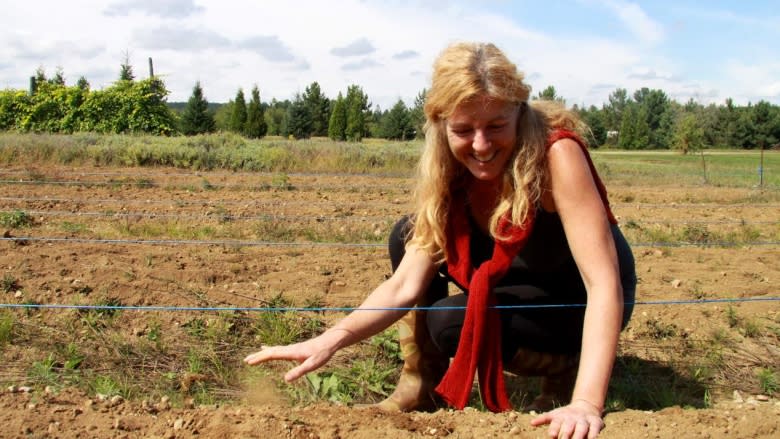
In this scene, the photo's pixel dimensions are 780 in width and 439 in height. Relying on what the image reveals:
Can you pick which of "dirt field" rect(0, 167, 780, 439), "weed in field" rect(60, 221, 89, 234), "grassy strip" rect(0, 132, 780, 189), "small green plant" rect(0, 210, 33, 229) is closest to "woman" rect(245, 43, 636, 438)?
"dirt field" rect(0, 167, 780, 439)

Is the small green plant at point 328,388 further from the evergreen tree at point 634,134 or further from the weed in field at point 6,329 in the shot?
the evergreen tree at point 634,134

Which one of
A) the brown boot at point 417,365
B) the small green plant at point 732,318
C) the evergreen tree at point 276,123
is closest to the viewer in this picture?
the brown boot at point 417,365

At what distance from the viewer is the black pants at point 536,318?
252 centimetres

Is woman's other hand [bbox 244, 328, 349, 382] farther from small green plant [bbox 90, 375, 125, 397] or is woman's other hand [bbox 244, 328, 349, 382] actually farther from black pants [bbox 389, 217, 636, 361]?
small green plant [bbox 90, 375, 125, 397]

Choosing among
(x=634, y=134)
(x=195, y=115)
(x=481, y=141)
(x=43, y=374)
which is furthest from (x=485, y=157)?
(x=634, y=134)

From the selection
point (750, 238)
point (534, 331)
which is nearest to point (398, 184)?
point (750, 238)

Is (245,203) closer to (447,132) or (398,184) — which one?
(398,184)

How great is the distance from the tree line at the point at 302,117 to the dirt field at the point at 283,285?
1.07 meters

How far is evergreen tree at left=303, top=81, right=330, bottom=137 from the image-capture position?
1532 inches

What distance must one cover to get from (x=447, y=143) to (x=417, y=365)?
947 mm

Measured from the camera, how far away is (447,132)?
2.23 m

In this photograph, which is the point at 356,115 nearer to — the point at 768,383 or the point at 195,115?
the point at 195,115

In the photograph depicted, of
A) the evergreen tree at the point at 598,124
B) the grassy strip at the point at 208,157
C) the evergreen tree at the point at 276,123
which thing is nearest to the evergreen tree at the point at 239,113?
the evergreen tree at the point at 276,123

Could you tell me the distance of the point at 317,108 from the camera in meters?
38.8
